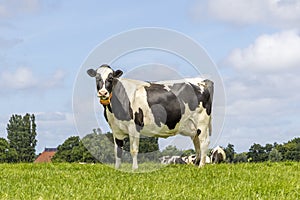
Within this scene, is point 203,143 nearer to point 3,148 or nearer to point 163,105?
point 163,105

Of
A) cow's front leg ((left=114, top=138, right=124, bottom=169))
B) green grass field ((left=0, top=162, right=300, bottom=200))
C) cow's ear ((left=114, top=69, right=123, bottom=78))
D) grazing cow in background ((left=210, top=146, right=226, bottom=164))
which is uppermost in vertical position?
cow's ear ((left=114, top=69, right=123, bottom=78))

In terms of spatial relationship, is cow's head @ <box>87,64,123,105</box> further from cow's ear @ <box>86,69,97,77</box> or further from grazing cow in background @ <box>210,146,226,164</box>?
grazing cow in background @ <box>210,146,226,164</box>

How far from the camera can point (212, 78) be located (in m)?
14.2

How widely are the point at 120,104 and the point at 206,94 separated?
8.63 ft

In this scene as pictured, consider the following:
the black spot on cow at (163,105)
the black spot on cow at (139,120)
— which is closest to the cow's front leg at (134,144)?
the black spot on cow at (139,120)

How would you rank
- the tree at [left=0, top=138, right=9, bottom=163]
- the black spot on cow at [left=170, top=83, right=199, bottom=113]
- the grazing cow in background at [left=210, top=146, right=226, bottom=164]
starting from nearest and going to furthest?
the black spot on cow at [left=170, top=83, right=199, bottom=113] < the grazing cow in background at [left=210, top=146, right=226, bottom=164] < the tree at [left=0, top=138, right=9, bottom=163]

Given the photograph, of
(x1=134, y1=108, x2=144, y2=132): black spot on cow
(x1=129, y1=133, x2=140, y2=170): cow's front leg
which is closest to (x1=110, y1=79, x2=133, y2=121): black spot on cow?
(x1=134, y1=108, x2=144, y2=132): black spot on cow

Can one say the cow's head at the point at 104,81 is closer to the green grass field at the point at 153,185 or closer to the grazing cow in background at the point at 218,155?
the green grass field at the point at 153,185

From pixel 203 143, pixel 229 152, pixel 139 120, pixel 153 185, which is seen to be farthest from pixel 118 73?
pixel 229 152

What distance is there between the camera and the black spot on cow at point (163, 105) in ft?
45.0

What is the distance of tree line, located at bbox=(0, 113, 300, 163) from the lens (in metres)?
13.4

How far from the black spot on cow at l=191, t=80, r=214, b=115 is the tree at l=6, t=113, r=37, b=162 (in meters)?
59.9

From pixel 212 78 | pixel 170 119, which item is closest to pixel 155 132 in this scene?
pixel 170 119

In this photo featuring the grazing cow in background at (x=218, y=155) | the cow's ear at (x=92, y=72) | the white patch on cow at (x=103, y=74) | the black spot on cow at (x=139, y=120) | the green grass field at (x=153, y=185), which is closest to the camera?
the green grass field at (x=153, y=185)
